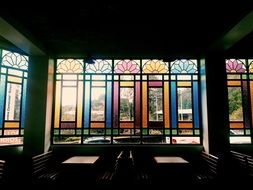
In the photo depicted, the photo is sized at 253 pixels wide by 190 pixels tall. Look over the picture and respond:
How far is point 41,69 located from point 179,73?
340cm

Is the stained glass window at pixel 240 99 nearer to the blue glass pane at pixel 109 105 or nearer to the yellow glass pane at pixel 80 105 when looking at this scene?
the blue glass pane at pixel 109 105

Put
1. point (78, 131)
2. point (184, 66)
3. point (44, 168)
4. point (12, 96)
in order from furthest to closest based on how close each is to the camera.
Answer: point (184, 66) < point (78, 131) < point (12, 96) < point (44, 168)

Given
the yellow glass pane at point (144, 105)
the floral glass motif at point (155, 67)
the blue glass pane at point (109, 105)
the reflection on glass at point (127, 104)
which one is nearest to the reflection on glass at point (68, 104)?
the blue glass pane at point (109, 105)

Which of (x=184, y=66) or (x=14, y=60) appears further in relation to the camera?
(x=184, y=66)

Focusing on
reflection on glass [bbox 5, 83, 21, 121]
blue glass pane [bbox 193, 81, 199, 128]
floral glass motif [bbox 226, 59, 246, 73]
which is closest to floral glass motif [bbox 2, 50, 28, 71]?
reflection on glass [bbox 5, 83, 21, 121]

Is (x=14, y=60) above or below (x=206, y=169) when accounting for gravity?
above

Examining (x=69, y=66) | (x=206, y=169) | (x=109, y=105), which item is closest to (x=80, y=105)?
(x=109, y=105)

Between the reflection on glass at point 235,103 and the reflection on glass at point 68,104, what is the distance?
3880 millimetres

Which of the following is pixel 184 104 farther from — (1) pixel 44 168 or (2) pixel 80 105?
(1) pixel 44 168

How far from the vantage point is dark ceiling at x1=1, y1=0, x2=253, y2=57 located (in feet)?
10.7

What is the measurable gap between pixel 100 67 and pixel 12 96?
7.12 feet

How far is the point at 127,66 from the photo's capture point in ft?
18.3

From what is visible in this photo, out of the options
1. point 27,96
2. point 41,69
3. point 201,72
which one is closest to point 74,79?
point 41,69

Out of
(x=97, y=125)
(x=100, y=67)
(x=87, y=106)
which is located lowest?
(x=97, y=125)
